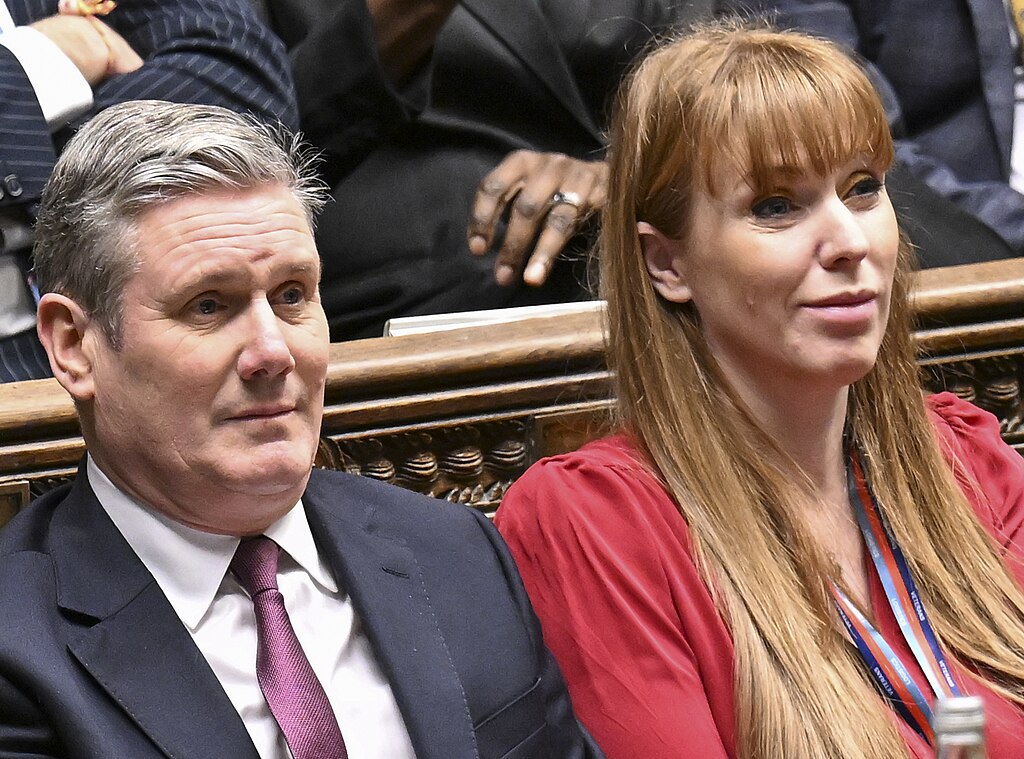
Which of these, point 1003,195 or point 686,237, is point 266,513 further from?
point 1003,195

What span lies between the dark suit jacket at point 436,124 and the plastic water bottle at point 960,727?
179cm

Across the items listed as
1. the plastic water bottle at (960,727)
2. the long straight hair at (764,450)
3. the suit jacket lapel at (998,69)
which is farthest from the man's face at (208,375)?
the suit jacket lapel at (998,69)

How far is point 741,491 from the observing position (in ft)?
6.25

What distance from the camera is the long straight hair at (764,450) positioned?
5.88ft

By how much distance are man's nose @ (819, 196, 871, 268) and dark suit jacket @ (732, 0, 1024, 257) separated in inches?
54.4

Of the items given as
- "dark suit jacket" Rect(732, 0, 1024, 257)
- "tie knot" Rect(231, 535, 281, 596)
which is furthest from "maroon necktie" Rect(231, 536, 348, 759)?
"dark suit jacket" Rect(732, 0, 1024, 257)

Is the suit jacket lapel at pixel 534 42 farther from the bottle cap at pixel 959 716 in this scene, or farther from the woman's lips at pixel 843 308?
the bottle cap at pixel 959 716

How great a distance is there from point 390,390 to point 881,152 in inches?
33.6

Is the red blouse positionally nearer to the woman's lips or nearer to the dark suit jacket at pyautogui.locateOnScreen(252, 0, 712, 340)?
the woman's lips

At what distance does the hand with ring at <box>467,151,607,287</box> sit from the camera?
2.72m

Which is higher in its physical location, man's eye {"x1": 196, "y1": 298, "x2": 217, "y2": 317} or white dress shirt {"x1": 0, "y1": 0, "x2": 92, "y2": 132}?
man's eye {"x1": 196, "y1": 298, "x2": 217, "y2": 317}

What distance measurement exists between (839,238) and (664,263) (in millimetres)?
236

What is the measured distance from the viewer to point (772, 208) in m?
1.90

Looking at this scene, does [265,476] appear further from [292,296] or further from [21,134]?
[21,134]
